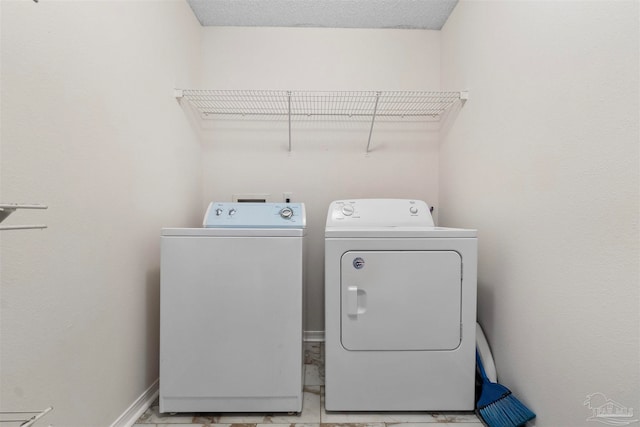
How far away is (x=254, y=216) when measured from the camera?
1.63 meters

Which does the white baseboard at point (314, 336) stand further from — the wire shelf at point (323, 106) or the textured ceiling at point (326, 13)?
the textured ceiling at point (326, 13)

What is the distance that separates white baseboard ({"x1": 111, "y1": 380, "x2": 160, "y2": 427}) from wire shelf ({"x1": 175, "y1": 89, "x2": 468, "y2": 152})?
1.81 meters

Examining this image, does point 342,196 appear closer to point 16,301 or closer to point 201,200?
point 201,200

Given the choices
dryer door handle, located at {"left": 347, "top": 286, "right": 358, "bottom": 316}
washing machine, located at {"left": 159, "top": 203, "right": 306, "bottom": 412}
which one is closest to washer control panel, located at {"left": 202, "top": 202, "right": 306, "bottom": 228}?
washing machine, located at {"left": 159, "top": 203, "right": 306, "bottom": 412}

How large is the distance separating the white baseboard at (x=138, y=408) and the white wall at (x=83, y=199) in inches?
1.2

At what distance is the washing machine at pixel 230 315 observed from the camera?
137 centimetres

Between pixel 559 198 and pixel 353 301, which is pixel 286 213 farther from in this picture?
pixel 559 198

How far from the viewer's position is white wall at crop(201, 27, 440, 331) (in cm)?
221

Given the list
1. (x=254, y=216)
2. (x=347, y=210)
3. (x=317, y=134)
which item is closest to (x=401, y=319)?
(x=347, y=210)

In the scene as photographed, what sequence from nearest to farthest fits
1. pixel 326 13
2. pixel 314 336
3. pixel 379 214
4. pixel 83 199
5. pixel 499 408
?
pixel 83 199
pixel 499 408
pixel 379 214
pixel 326 13
pixel 314 336

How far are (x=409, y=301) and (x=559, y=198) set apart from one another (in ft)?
2.41

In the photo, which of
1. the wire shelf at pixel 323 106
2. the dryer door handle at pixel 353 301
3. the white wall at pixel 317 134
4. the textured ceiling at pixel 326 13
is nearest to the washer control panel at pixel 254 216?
the dryer door handle at pixel 353 301

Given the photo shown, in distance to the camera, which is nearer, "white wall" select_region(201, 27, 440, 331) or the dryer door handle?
the dryer door handle

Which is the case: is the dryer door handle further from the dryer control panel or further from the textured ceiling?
the textured ceiling
